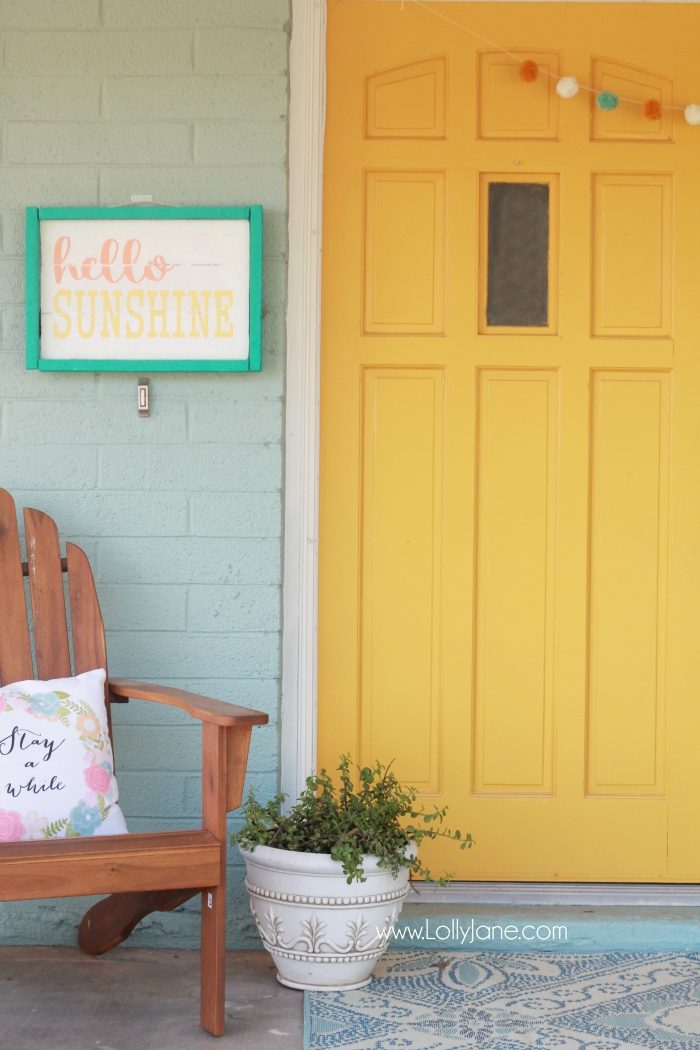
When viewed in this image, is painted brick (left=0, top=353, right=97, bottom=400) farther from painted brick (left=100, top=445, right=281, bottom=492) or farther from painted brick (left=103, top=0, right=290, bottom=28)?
painted brick (left=103, top=0, right=290, bottom=28)

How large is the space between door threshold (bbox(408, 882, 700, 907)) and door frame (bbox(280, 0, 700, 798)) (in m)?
0.44

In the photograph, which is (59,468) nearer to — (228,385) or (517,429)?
(228,385)

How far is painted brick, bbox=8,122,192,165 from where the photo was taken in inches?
106

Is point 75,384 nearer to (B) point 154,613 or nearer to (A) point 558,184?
(B) point 154,613

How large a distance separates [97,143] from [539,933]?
83.9 inches

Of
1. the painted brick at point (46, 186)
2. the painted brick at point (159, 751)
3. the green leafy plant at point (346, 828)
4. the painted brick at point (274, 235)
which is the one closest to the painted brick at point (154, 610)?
the painted brick at point (159, 751)

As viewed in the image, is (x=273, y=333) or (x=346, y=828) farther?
(x=273, y=333)

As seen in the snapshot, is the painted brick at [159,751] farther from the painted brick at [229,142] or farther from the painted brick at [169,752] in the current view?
the painted brick at [229,142]

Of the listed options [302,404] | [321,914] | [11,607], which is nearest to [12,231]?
[302,404]

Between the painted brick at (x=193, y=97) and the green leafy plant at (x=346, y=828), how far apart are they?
156 centimetres

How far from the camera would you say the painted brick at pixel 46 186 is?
2703 mm

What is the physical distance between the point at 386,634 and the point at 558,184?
1.21 meters

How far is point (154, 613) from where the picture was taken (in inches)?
107

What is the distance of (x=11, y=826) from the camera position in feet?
7.16
